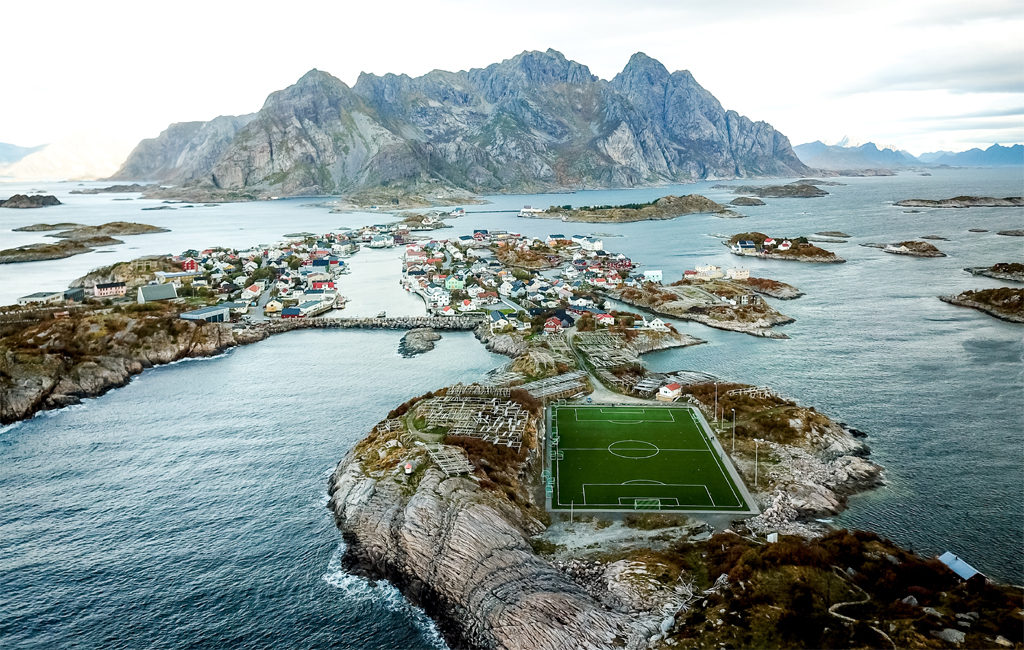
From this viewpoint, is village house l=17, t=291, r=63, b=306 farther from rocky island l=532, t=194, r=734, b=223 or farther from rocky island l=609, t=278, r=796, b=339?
rocky island l=532, t=194, r=734, b=223

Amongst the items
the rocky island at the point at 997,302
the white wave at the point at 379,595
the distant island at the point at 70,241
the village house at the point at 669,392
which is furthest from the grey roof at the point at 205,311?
the rocky island at the point at 997,302

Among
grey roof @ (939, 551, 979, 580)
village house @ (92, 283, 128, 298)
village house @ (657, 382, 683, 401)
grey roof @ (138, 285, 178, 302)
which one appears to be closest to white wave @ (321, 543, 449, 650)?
grey roof @ (939, 551, 979, 580)

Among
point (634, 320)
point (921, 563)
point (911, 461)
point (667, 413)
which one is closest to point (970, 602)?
point (921, 563)

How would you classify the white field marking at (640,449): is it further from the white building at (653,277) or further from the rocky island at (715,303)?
the white building at (653,277)

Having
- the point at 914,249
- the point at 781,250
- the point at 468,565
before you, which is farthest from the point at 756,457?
the point at 914,249

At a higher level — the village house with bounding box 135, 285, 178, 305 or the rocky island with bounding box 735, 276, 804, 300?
the village house with bounding box 135, 285, 178, 305

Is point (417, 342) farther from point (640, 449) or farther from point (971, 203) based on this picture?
point (971, 203)
